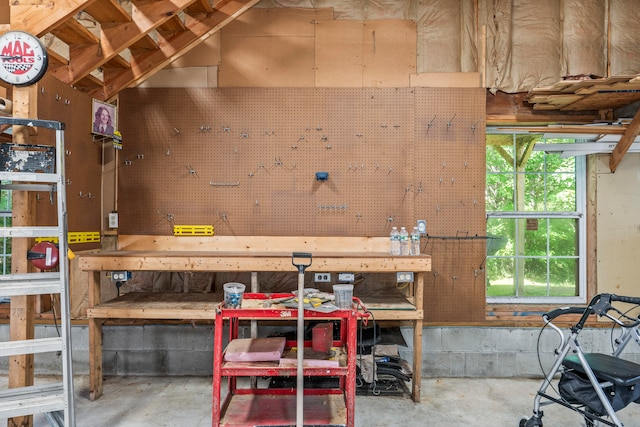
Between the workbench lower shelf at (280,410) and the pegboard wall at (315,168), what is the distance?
4.74 feet

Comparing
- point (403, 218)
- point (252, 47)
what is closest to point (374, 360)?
point (403, 218)

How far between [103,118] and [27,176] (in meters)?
1.36

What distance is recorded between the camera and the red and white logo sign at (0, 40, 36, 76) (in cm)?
249

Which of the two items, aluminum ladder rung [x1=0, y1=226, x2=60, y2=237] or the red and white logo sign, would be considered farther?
the red and white logo sign

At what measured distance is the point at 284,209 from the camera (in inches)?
150

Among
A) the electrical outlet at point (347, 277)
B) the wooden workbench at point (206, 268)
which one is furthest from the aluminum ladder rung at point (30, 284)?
the electrical outlet at point (347, 277)

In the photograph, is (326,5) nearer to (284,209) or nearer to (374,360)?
(284,209)

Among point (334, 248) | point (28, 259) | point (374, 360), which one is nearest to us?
point (28, 259)

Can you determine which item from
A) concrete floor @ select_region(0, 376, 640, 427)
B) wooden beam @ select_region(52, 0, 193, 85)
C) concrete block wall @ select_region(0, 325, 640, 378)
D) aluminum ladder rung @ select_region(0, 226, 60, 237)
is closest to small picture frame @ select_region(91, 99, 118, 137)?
wooden beam @ select_region(52, 0, 193, 85)

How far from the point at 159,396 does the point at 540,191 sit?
3.86 meters

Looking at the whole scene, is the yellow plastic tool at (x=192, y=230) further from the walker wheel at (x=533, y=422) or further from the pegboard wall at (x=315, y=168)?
the walker wheel at (x=533, y=422)

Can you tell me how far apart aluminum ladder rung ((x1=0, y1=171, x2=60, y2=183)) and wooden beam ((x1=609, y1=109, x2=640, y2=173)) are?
4.43 metres

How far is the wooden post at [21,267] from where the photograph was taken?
2.59m

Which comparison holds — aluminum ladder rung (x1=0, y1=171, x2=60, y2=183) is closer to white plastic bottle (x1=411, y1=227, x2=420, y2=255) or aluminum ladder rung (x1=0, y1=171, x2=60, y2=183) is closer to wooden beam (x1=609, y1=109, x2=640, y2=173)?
white plastic bottle (x1=411, y1=227, x2=420, y2=255)
